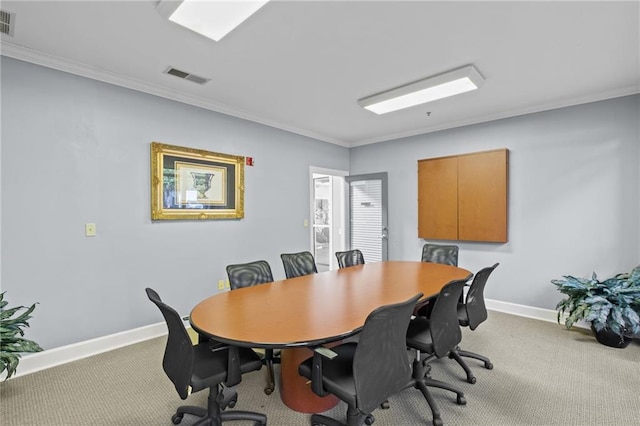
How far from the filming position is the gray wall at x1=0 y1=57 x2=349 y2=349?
260cm

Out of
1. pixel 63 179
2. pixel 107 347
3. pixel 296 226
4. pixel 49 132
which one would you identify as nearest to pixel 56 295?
pixel 107 347

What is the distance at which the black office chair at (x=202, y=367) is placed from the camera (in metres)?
1.61

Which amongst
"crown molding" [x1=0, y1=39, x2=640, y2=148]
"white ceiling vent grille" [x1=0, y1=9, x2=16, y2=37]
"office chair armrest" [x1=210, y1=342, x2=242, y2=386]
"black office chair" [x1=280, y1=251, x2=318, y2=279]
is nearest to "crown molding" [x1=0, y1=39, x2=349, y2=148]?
"crown molding" [x1=0, y1=39, x2=640, y2=148]

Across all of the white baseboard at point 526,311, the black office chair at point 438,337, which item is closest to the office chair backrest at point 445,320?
the black office chair at point 438,337

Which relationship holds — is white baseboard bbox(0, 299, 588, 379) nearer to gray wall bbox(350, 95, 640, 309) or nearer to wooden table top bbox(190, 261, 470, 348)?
gray wall bbox(350, 95, 640, 309)

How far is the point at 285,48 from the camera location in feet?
8.29

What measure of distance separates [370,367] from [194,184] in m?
2.98

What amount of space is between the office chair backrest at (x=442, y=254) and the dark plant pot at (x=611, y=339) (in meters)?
1.49

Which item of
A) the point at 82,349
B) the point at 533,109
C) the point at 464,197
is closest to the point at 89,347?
the point at 82,349

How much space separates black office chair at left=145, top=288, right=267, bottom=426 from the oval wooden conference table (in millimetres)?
131

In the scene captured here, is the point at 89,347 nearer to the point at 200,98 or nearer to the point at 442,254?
the point at 200,98

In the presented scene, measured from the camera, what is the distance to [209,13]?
2031mm

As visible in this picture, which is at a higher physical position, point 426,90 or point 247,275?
point 426,90

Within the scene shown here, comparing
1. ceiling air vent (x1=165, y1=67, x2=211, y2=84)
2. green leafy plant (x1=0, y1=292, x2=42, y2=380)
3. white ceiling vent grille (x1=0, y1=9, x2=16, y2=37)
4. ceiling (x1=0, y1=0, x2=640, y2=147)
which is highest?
white ceiling vent grille (x1=0, y1=9, x2=16, y2=37)
